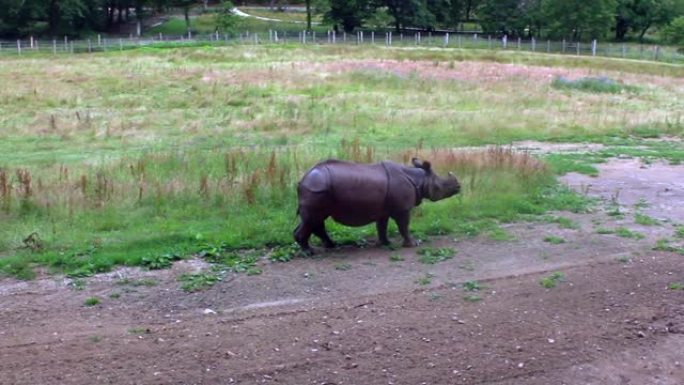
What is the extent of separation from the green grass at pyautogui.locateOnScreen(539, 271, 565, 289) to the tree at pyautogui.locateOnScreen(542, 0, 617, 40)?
76755 millimetres

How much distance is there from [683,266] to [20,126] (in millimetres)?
20272

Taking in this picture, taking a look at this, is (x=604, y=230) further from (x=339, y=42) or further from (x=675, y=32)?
(x=675, y=32)

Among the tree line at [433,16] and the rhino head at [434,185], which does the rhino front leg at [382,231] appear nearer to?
the rhino head at [434,185]

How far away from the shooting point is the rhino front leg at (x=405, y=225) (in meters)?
10.7

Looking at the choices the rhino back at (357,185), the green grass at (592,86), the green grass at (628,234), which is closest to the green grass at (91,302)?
the rhino back at (357,185)

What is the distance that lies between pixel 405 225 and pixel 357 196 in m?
0.97

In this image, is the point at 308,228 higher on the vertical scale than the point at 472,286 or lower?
higher

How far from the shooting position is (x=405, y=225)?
1077cm

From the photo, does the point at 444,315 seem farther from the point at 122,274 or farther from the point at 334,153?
the point at 334,153

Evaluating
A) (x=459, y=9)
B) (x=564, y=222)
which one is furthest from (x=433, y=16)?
(x=564, y=222)

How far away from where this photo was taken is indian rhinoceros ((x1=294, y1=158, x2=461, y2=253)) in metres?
10.0

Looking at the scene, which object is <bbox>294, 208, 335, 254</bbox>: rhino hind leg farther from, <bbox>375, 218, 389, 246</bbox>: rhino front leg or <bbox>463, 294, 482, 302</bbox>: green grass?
<bbox>463, 294, 482, 302</bbox>: green grass

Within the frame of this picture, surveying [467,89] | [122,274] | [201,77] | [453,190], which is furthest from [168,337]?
[201,77]

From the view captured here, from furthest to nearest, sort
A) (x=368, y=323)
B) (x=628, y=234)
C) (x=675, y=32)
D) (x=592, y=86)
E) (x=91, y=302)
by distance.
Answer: (x=675, y=32) < (x=592, y=86) < (x=628, y=234) < (x=91, y=302) < (x=368, y=323)
